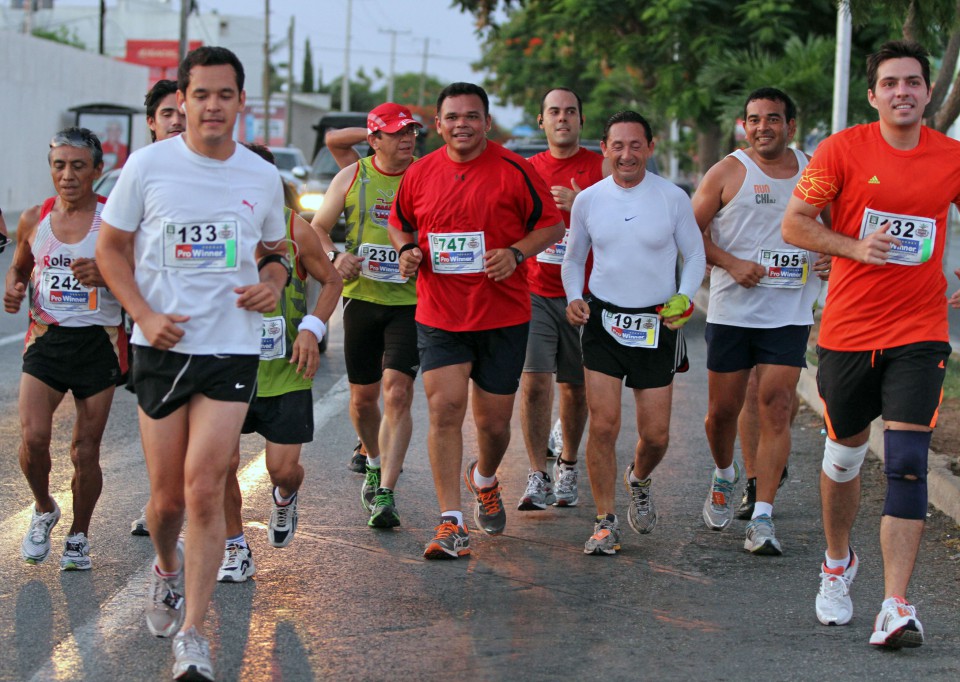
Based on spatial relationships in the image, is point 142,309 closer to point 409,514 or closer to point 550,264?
point 409,514

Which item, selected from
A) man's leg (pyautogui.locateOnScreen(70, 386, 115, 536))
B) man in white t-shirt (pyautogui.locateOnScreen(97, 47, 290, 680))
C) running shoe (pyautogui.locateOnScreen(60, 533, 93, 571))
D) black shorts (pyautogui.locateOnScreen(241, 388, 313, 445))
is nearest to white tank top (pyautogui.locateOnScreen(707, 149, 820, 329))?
black shorts (pyautogui.locateOnScreen(241, 388, 313, 445))

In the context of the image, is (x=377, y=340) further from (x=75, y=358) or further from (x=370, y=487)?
(x=75, y=358)

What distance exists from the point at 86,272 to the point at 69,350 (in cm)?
46

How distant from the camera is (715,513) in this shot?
7.11 m

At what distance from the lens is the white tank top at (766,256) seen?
7.02m

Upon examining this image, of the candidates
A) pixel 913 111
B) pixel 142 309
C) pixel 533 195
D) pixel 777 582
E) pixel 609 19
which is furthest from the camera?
pixel 609 19

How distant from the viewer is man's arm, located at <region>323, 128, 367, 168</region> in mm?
8258

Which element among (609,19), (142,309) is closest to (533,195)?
(142,309)

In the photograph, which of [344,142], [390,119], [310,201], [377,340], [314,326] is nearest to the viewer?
[314,326]

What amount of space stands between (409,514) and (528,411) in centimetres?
97

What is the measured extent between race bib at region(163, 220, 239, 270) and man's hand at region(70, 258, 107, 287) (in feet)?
3.93

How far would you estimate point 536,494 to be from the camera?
25.0ft

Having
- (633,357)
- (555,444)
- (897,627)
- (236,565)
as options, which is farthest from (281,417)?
(555,444)

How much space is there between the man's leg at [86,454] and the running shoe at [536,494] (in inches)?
93.7
